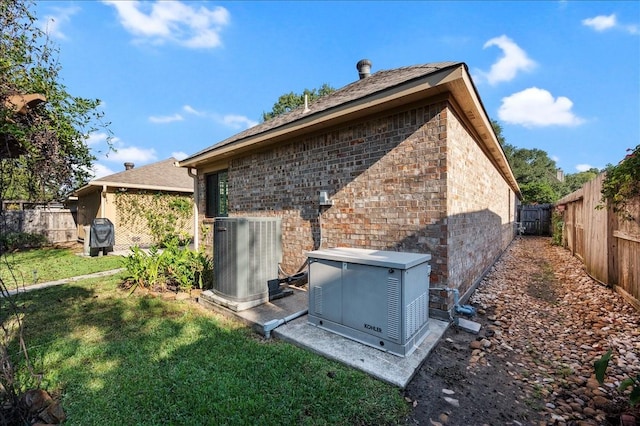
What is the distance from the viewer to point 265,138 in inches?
218

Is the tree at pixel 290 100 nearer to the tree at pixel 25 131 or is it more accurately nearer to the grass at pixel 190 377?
the tree at pixel 25 131

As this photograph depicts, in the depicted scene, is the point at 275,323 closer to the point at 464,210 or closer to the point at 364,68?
the point at 464,210

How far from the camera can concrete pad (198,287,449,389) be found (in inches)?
97.2

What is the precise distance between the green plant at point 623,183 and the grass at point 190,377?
4.84 metres

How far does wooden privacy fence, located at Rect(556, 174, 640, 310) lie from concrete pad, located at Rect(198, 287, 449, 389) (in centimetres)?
344

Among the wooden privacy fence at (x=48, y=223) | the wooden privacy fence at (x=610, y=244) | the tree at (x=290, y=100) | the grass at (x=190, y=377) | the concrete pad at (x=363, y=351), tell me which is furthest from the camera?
the tree at (x=290, y=100)

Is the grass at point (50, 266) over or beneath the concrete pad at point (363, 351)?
beneath

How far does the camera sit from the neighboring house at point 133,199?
1118 centimetres

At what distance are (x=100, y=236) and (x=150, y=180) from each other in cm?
371

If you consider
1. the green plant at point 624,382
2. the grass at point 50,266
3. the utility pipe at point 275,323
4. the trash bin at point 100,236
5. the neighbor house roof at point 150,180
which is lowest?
the grass at point 50,266

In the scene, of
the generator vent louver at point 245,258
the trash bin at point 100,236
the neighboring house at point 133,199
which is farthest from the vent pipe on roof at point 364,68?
the trash bin at point 100,236

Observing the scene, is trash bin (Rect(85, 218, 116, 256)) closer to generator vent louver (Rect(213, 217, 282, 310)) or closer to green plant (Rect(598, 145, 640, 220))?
generator vent louver (Rect(213, 217, 282, 310))

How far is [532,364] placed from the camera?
9.30 ft

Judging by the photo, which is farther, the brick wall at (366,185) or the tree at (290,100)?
the tree at (290,100)
